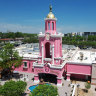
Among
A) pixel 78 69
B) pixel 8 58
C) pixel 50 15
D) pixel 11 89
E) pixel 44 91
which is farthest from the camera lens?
pixel 8 58

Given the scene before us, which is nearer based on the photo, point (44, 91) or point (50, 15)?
point (44, 91)

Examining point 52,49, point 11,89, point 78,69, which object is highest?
point 52,49

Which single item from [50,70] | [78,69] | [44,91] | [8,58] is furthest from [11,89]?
[78,69]

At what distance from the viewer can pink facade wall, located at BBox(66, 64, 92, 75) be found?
22172mm

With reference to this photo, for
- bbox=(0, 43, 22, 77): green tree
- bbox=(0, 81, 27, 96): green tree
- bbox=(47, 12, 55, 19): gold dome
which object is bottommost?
bbox=(0, 81, 27, 96): green tree

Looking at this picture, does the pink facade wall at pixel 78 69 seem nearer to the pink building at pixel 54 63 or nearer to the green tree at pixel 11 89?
the pink building at pixel 54 63

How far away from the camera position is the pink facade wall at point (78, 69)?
22172 mm

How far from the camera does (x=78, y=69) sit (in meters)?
22.8

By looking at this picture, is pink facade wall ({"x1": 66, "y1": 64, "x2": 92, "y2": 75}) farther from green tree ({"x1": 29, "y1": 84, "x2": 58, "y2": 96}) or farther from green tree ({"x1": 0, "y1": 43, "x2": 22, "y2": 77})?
green tree ({"x1": 0, "y1": 43, "x2": 22, "y2": 77})

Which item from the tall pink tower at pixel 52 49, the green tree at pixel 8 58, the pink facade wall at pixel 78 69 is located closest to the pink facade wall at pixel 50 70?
the tall pink tower at pixel 52 49

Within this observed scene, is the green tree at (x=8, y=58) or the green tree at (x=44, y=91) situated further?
the green tree at (x=8, y=58)

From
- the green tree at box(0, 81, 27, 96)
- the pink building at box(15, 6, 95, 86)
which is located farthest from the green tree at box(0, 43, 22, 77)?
the green tree at box(0, 81, 27, 96)

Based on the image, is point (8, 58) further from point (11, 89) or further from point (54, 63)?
point (54, 63)

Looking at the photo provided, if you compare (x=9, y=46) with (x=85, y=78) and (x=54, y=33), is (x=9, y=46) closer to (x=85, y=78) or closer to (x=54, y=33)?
(x=54, y=33)
